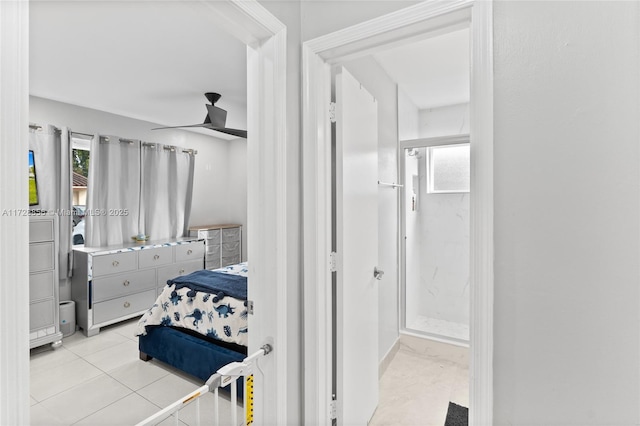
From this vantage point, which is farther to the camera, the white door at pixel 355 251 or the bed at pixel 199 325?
the bed at pixel 199 325

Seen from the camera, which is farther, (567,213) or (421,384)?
(421,384)

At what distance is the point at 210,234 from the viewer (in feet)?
16.0

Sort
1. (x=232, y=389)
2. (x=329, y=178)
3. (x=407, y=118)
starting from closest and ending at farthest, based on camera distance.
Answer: (x=232, y=389) < (x=329, y=178) < (x=407, y=118)

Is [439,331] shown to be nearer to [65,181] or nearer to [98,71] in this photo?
[98,71]

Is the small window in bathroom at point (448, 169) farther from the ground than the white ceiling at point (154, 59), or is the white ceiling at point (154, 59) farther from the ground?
the white ceiling at point (154, 59)

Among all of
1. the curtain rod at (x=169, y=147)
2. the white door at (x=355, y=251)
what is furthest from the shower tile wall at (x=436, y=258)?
the curtain rod at (x=169, y=147)

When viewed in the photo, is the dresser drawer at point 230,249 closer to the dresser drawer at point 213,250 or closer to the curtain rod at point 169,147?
the dresser drawer at point 213,250

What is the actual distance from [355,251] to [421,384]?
1.44m

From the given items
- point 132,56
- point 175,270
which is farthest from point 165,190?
point 132,56

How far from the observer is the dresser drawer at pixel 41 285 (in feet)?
9.73

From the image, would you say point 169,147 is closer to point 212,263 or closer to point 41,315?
point 212,263

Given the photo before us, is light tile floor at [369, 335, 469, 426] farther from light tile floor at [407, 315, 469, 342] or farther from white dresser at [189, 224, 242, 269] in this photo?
white dresser at [189, 224, 242, 269]

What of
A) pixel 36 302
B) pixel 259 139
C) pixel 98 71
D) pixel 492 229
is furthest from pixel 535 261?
pixel 36 302

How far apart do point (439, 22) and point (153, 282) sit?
4.13 m
